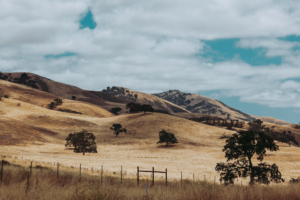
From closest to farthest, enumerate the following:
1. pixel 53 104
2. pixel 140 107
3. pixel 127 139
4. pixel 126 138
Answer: pixel 127 139
pixel 126 138
pixel 140 107
pixel 53 104

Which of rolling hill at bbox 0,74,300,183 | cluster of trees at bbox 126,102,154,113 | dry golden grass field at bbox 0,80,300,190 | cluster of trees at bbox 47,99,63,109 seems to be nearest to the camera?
dry golden grass field at bbox 0,80,300,190

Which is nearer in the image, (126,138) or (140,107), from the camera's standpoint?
(126,138)

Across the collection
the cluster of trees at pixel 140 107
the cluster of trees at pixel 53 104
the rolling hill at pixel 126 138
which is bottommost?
the rolling hill at pixel 126 138

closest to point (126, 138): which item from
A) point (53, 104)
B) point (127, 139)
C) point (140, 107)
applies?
point (127, 139)

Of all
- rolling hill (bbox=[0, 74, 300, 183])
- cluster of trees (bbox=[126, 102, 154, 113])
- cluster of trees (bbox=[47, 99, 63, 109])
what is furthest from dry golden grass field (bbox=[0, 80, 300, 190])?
cluster of trees (bbox=[47, 99, 63, 109])

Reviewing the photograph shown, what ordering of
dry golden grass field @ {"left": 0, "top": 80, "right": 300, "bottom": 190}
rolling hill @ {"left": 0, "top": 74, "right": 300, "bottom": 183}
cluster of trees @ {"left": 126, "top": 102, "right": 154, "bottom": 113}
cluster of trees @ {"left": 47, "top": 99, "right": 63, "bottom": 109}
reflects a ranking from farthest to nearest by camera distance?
cluster of trees @ {"left": 47, "top": 99, "right": 63, "bottom": 109} → cluster of trees @ {"left": 126, "top": 102, "right": 154, "bottom": 113} → rolling hill @ {"left": 0, "top": 74, "right": 300, "bottom": 183} → dry golden grass field @ {"left": 0, "top": 80, "right": 300, "bottom": 190}

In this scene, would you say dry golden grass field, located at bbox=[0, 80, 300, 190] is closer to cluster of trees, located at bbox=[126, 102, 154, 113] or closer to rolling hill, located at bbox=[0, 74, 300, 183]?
rolling hill, located at bbox=[0, 74, 300, 183]

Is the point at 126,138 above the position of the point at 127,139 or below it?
above

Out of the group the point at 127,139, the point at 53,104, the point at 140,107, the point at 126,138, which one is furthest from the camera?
the point at 53,104

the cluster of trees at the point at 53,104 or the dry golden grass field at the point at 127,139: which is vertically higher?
the cluster of trees at the point at 53,104

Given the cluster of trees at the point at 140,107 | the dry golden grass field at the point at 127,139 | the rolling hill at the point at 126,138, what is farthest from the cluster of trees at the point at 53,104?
the cluster of trees at the point at 140,107

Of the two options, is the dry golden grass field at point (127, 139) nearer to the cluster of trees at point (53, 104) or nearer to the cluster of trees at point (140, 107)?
the cluster of trees at point (140, 107)

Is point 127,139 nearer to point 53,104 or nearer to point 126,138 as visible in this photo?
point 126,138

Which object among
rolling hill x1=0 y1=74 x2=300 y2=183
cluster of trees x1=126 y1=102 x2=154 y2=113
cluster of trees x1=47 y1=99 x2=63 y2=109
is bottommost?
rolling hill x1=0 y1=74 x2=300 y2=183
